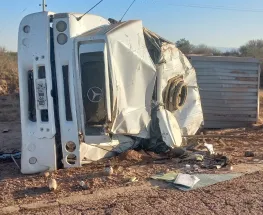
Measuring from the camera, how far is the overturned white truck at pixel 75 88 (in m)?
5.55

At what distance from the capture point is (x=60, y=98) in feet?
A: 18.7

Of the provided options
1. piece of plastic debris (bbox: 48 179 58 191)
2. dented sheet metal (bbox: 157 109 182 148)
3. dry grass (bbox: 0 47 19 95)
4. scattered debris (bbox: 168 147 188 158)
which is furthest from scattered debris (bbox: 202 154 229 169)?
dry grass (bbox: 0 47 19 95)

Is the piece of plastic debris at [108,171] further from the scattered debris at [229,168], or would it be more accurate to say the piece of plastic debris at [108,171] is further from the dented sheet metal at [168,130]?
the scattered debris at [229,168]

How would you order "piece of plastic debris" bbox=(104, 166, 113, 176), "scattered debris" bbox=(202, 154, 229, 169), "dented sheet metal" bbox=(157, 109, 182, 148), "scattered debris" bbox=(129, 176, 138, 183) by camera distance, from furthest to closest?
"dented sheet metal" bbox=(157, 109, 182, 148), "scattered debris" bbox=(202, 154, 229, 169), "piece of plastic debris" bbox=(104, 166, 113, 176), "scattered debris" bbox=(129, 176, 138, 183)

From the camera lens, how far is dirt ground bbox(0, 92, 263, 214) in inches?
176

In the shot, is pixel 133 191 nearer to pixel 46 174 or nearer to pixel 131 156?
pixel 46 174

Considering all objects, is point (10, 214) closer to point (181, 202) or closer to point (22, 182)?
point (22, 182)

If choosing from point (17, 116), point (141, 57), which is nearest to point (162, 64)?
point (141, 57)

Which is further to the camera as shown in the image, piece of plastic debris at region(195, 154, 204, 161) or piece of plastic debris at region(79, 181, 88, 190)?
piece of plastic debris at region(195, 154, 204, 161)

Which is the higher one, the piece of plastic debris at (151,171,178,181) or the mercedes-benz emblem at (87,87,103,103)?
the mercedes-benz emblem at (87,87,103,103)

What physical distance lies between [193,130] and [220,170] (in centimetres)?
265

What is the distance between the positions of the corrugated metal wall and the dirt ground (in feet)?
16.0

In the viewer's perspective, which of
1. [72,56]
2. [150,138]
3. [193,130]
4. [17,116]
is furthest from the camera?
[17,116]

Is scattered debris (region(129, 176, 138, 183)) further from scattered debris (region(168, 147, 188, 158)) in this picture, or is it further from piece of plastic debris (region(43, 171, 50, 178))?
scattered debris (region(168, 147, 188, 158))
